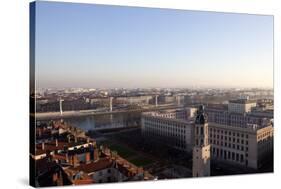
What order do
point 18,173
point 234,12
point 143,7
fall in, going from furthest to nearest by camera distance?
point 234,12, point 143,7, point 18,173

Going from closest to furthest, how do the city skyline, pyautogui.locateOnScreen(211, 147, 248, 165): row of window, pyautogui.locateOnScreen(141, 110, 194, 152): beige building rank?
the city skyline < pyautogui.locateOnScreen(141, 110, 194, 152): beige building < pyautogui.locateOnScreen(211, 147, 248, 165): row of window

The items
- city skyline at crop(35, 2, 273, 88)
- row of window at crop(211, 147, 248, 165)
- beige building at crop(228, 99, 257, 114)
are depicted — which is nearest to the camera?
city skyline at crop(35, 2, 273, 88)

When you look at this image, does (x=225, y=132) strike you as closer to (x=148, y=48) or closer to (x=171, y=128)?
(x=171, y=128)

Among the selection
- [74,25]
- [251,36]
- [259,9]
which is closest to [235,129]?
[251,36]

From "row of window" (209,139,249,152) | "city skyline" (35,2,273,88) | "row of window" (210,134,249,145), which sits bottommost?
"row of window" (209,139,249,152)

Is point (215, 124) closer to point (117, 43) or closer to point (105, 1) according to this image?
point (117, 43)

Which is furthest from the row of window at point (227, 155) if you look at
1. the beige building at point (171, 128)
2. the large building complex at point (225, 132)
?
the beige building at point (171, 128)

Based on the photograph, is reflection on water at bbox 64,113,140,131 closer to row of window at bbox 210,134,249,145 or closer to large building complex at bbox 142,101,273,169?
large building complex at bbox 142,101,273,169

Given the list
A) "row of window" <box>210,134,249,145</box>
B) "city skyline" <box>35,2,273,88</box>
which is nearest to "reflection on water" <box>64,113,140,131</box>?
"city skyline" <box>35,2,273,88</box>
